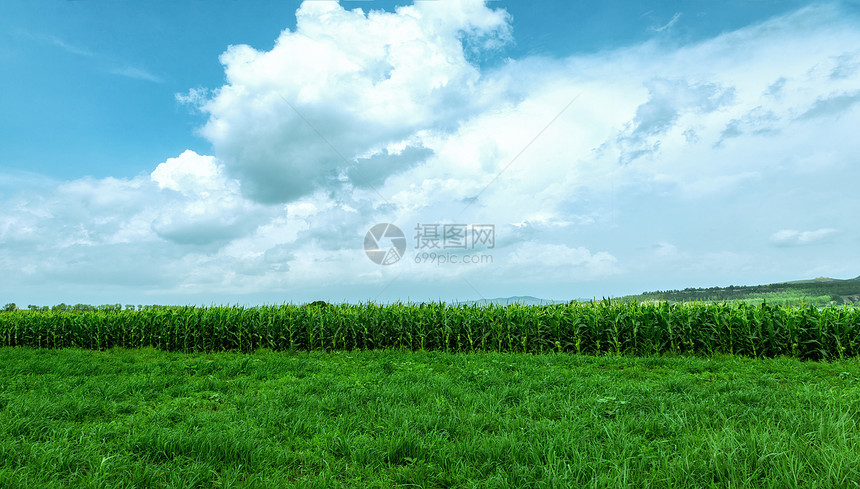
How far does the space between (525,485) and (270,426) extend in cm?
264

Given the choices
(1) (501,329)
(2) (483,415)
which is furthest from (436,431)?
(1) (501,329)

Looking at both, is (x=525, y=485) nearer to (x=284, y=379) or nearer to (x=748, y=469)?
(x=748, y=469)

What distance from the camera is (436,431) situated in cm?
415

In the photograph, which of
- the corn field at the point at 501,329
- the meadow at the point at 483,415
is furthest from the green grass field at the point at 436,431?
the corn field at the point at 501,329

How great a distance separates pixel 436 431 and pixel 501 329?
7206 mm

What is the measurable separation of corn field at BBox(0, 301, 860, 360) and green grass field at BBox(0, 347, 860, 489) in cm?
338

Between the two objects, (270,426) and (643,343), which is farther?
(643,343)

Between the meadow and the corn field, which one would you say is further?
the corn field

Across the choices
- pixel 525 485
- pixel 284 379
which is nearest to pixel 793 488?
pixel 525 485

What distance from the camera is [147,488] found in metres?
3.24

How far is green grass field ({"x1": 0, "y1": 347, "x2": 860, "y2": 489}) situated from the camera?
10.6 feet

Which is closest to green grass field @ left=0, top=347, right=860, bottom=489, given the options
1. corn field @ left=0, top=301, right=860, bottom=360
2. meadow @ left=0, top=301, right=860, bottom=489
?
meadow @ left=0, top=301, right=860, bottom=489

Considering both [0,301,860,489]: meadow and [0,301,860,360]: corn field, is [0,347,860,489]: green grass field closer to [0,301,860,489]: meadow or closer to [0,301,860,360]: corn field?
[0,301,860,489]: meadow

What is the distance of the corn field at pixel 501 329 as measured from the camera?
9.98 metres
